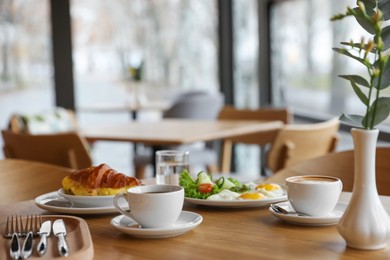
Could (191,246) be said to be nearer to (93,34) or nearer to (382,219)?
(382,219)

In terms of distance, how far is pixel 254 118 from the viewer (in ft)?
15.2

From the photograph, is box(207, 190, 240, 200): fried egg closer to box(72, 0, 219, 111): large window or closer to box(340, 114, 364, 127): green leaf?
box(340, 114, 364, 127): green leaf

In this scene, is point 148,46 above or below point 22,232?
above

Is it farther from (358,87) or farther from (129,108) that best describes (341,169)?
(129,108)

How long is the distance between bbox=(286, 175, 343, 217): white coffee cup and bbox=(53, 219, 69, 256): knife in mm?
453

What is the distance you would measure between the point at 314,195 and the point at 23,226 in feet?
1.89

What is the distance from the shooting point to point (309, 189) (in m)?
1.29

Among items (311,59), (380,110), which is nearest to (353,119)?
(380,110)

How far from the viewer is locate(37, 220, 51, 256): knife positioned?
109 cm

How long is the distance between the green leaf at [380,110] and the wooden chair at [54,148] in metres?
2.26

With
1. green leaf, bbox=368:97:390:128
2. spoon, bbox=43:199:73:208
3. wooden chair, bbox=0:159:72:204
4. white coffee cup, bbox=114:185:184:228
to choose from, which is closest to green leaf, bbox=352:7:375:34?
green leaf, bbox=368:97:390:128

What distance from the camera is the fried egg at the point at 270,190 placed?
5.08 ft

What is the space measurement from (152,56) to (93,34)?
0.64 metres

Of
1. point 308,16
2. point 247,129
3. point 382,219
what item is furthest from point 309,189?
point 308,16
